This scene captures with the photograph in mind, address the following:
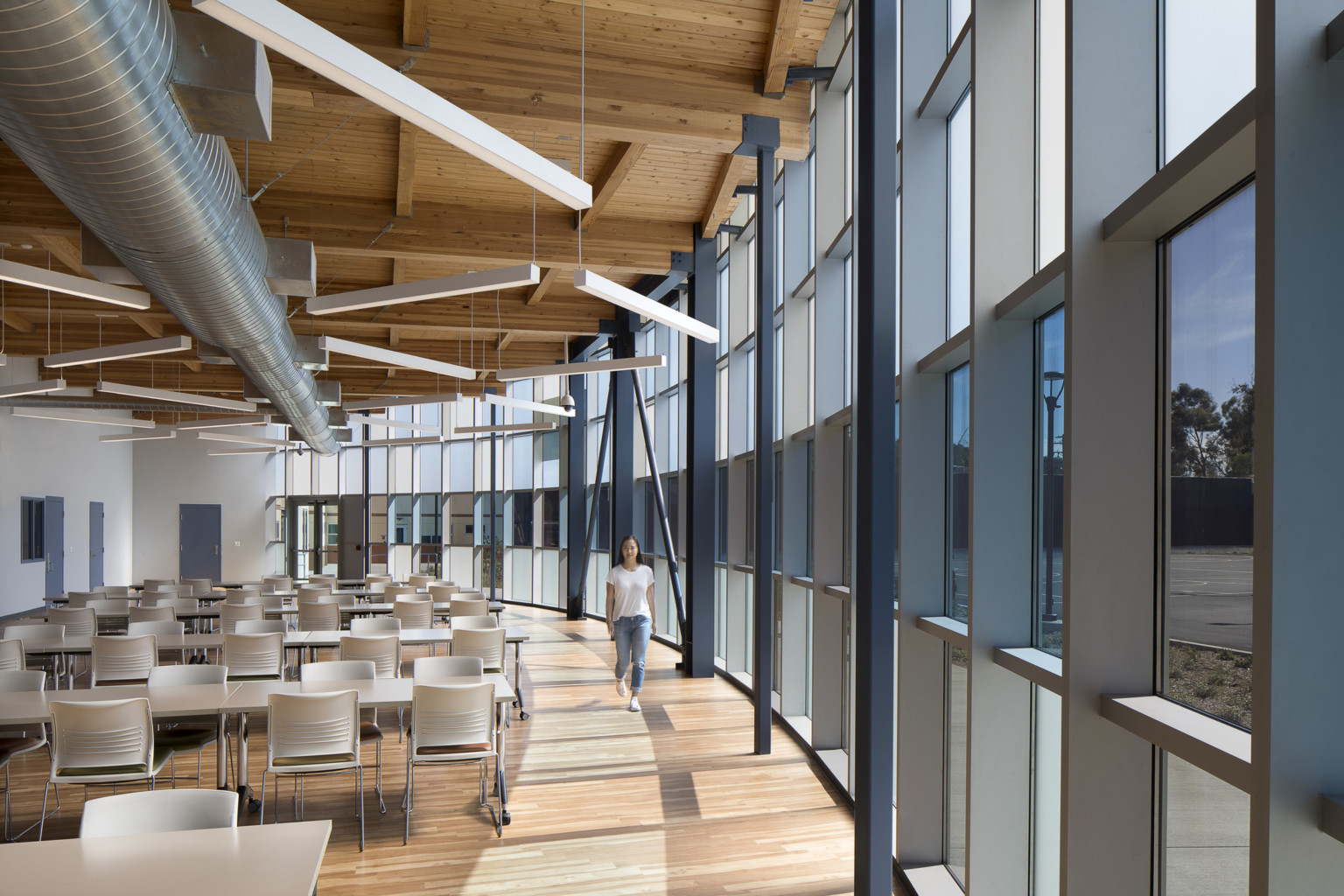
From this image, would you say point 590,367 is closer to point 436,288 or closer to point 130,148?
point 436,288

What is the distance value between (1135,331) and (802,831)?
368cm

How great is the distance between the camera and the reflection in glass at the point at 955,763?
4.46m

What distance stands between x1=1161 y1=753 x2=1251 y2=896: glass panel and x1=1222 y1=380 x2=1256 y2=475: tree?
877 millimetres

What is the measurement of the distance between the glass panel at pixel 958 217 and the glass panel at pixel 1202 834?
2.53 metres

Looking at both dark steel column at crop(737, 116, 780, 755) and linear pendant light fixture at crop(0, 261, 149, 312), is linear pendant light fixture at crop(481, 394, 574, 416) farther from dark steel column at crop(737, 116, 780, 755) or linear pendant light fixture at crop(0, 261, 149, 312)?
linear pendant light fixture at crop(0, 261, 149, 312)

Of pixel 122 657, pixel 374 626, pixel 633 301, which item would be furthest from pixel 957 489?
pixel 122 657

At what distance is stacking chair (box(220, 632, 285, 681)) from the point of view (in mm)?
7012

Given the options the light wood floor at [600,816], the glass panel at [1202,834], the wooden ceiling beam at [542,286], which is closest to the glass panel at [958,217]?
the glass panel at [1202,834]

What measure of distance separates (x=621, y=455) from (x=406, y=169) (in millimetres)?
6888

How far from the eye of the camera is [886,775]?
4.08m

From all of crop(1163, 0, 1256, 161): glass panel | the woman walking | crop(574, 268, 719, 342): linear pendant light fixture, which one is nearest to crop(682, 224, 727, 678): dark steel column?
the woman walking

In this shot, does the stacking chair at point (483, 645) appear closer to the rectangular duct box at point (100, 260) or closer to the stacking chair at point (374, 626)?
the stacking chair at point (374, 626)

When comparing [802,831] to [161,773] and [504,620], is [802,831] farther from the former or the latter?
[504,620]

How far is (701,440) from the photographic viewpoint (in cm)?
961
